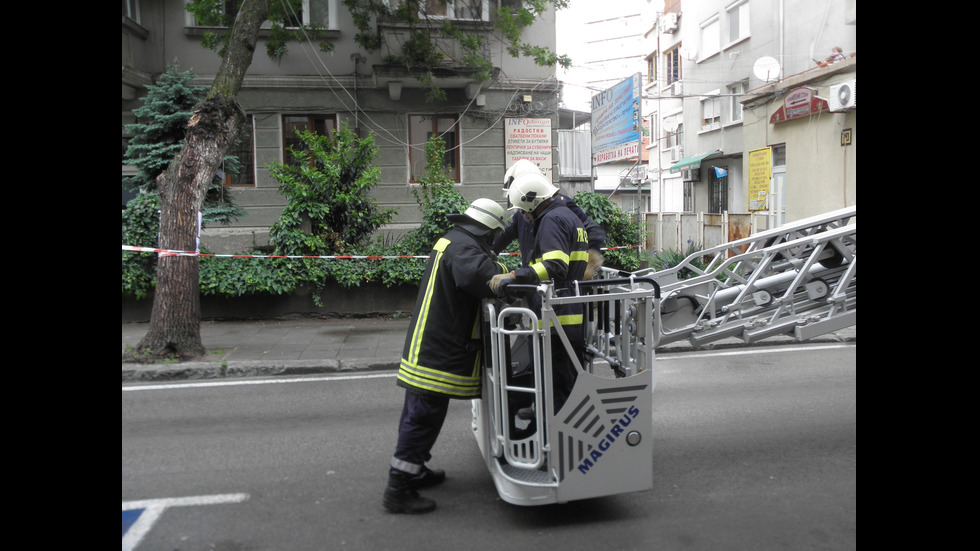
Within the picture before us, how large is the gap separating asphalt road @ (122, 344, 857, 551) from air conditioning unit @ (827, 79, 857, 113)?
8.84m

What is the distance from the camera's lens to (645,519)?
3.91 m

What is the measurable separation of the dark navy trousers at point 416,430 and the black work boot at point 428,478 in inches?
14.4

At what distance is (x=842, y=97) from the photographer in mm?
13914

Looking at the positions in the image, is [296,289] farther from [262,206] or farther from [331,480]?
[331,480]

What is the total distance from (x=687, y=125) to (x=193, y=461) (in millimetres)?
25753

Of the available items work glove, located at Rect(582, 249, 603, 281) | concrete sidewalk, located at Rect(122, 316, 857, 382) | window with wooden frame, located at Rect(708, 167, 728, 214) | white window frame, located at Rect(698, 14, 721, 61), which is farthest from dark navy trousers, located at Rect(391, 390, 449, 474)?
white window frame, located at Rect(698, 14, 721, 61)

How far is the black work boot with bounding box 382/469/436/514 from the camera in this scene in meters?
3.97

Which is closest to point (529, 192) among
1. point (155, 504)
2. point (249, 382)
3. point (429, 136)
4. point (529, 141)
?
point (155, 504)

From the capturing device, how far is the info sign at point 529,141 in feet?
51.0

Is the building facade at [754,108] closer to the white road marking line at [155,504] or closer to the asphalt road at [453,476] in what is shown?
the asphalt road at [453,476]

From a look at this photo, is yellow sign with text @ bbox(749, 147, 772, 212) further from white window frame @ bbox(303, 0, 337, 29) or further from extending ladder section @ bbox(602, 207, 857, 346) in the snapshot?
extending ladder section @ bbox(602, 207, 857, 346)

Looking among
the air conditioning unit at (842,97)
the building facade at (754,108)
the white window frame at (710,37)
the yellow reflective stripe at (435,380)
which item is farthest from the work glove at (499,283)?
the white window frame at (710,37)
